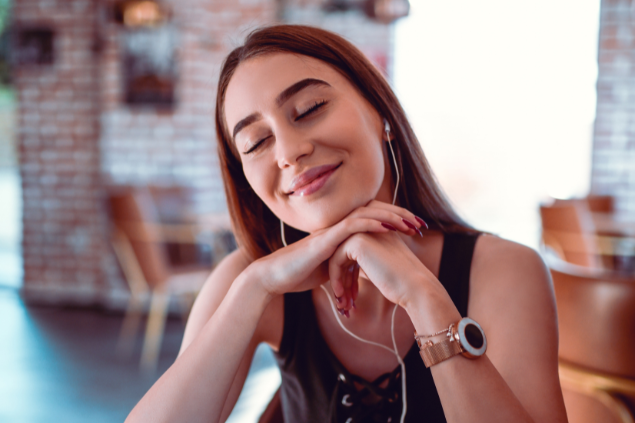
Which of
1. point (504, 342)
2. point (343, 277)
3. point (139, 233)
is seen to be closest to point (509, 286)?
point (504, 342)

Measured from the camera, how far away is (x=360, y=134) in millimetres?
1048

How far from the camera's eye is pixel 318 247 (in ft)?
3.37

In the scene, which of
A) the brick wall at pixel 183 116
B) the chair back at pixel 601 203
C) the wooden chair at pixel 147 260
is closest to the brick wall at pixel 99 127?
the brick wall at pixel 183 116

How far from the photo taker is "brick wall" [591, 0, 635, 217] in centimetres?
402

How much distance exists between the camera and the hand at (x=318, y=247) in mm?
994

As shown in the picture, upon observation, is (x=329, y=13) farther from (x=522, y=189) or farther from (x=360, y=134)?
(x=360, y=134)

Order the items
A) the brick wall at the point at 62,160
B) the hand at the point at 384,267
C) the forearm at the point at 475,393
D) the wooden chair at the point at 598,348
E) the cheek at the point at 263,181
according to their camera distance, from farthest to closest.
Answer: the brick wall at the point at 62,160 < the wooden chair at the point at 598,348 < the cheek at the point at 263,181 < the hand at the point at 384,267 < the forearm at the point at 475,393

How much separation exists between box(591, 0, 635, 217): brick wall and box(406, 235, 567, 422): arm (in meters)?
3.46

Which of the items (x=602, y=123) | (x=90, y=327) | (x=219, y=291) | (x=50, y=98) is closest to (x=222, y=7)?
(x=50, y=98)

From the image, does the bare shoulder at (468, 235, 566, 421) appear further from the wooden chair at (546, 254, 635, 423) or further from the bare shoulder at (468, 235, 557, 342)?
the wooden chair at (546, 254, 635, 423)

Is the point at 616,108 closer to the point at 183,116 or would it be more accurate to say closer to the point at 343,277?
the point at 183,116

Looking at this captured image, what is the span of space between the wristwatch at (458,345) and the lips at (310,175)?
1.17 feet

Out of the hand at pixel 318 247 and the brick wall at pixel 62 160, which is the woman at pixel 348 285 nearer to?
the hand at pixel 318 247

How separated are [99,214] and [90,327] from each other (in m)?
0.96
